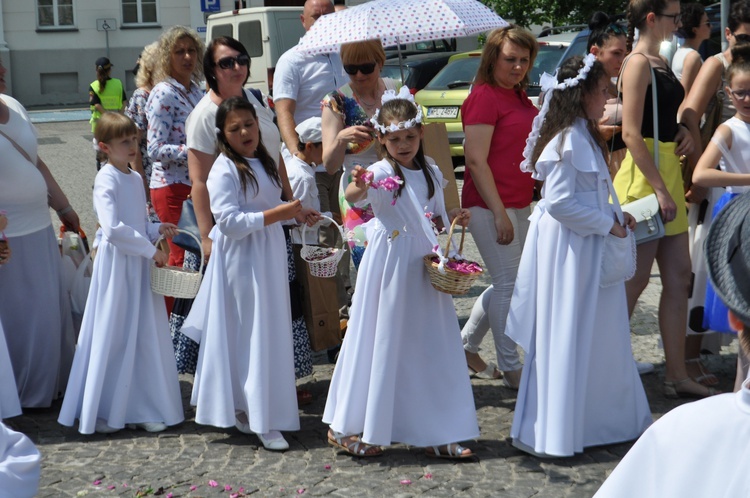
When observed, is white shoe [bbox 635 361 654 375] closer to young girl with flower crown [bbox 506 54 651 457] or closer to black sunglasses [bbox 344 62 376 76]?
young girl with flower crown [bbox 506 54 651 457]

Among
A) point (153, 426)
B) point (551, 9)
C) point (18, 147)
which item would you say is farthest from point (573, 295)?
point (551, 9)

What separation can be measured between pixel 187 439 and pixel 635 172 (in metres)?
2.72

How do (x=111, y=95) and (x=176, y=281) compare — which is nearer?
(x=176, y=281)

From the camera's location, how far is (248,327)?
5.33 m

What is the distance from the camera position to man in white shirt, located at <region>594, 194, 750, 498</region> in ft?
6.20

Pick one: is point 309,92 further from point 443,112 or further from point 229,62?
point 443,112

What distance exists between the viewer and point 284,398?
5352mm

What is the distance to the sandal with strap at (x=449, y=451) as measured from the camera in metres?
5.05

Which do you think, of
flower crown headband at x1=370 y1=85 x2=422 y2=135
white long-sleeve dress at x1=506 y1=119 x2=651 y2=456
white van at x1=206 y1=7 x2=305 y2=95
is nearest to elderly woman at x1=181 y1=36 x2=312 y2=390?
flower crown headband at x1=370 y1=85 x2=422 y2=135

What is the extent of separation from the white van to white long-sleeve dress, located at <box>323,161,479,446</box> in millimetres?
15802

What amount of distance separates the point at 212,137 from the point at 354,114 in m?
0.83

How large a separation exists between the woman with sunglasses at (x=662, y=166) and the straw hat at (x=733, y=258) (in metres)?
3.72

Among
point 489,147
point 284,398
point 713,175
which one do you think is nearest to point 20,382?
point 284,398

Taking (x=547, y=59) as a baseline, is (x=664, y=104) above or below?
below
